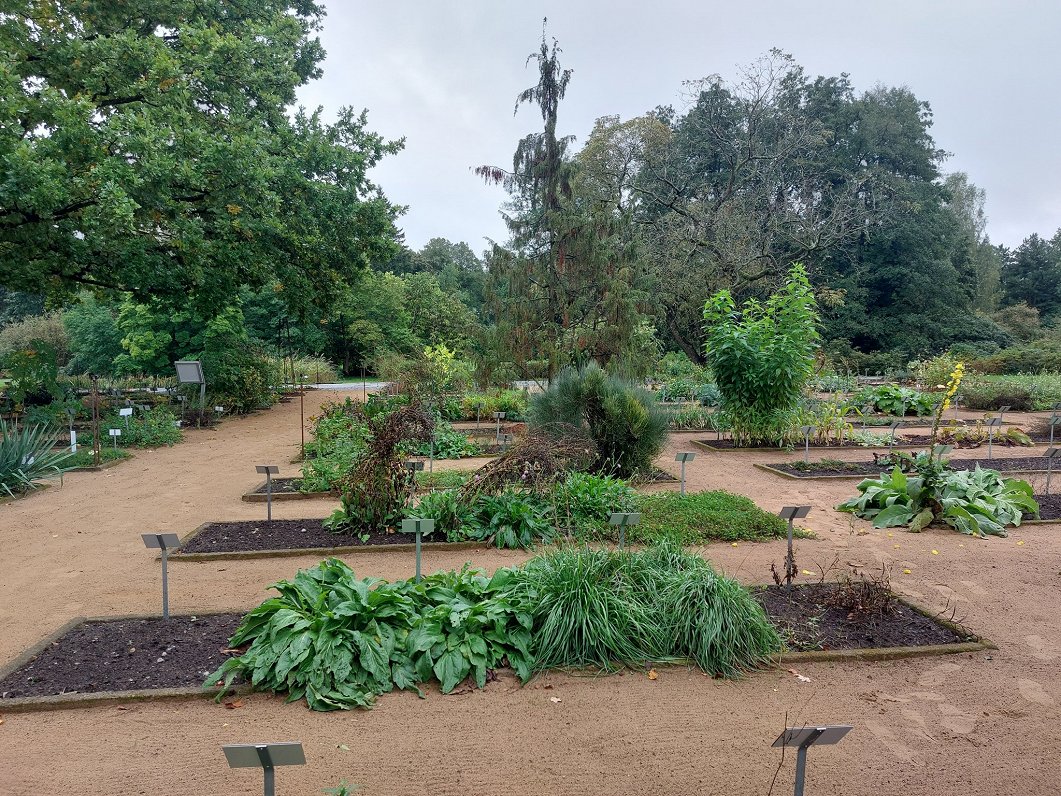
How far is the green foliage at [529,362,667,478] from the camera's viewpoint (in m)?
8.67

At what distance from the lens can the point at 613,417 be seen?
864 cm

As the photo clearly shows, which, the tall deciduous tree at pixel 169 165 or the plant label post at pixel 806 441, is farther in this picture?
the plant label post at pixel 806 441

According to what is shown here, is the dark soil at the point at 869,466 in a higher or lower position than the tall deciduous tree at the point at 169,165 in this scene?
lower

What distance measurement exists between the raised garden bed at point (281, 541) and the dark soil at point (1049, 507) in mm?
6281

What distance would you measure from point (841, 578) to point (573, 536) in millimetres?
2257

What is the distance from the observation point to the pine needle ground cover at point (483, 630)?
346 cm

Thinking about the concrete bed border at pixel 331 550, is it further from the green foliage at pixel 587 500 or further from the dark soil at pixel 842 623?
the dark soil at pixel 842 623

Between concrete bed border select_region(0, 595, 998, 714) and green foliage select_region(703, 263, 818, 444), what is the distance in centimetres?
730

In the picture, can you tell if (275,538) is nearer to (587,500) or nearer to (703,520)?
(587,500)

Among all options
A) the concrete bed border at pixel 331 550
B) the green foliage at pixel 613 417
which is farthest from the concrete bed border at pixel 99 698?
the green foliage at pixel 613 417

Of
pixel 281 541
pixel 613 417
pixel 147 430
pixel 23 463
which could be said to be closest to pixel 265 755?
pixel 281 541

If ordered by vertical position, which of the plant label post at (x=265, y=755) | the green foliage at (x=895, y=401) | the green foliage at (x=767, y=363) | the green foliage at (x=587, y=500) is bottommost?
the green foliage at (x=587, y=500)

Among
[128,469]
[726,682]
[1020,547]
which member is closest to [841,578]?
[726,682]

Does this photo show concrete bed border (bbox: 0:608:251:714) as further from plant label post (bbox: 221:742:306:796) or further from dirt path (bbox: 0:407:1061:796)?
plant label post (bbox: 221:742:306:796)
